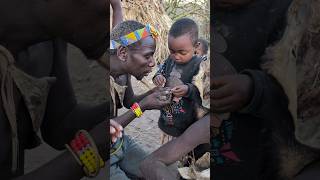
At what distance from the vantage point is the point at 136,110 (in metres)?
3.49

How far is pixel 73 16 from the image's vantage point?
3.37 metres

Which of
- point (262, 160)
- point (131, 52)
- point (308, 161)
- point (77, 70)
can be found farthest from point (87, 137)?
point (308, 161)

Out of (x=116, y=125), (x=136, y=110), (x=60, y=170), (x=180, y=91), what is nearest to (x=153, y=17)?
(x=180, y=91)

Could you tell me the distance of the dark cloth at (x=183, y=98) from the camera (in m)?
3.41

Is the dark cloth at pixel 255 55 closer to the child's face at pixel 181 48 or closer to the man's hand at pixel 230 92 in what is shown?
the man's hand at pixel 230 92

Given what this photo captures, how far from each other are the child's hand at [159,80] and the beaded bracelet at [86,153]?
633mm

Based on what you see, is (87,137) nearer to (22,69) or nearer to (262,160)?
(22,69)

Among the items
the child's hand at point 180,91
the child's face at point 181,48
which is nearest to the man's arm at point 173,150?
the child's hand at point 180,91

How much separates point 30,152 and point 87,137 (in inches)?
16.8

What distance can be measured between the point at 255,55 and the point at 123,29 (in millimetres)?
999

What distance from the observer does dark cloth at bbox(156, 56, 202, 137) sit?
3.41 meters

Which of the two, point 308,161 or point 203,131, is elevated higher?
point 203,131

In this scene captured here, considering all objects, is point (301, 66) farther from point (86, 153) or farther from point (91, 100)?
point (86, 153)

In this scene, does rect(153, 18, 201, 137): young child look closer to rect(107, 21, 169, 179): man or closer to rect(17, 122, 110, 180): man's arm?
rect(107, 21, 169, 179): man
